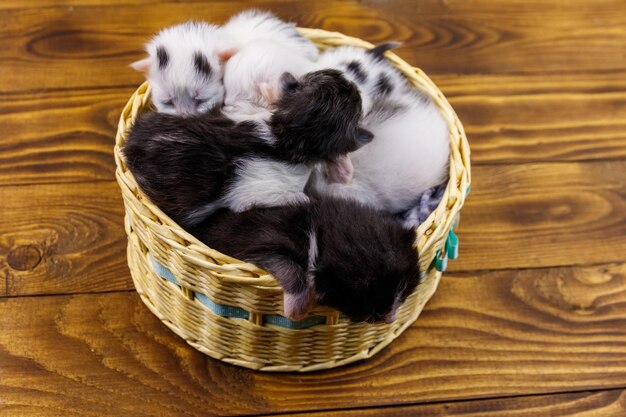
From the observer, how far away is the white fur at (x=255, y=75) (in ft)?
4.02

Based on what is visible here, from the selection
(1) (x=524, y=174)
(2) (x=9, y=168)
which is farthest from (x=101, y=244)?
(1) (x=524, y=174)

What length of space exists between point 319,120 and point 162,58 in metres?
0.39

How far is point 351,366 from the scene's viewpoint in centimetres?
139

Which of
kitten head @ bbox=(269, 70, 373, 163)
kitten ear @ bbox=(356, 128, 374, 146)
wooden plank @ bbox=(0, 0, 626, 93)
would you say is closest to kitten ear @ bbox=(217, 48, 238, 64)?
kitten head @ bbox=(269, 70, 373, 163)

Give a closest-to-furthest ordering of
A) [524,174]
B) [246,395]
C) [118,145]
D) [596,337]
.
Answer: [118,145], [246,395], [596,337], [524,174]

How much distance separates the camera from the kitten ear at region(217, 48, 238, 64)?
1.32 m

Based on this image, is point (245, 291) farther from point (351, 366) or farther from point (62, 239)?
point (62, 239)

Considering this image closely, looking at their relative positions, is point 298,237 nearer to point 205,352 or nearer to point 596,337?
point 205,352

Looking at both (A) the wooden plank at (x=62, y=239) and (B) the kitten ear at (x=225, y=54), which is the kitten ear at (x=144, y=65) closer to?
(B) the kitten ear at (x=225, y=54)

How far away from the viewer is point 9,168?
1.62 metres

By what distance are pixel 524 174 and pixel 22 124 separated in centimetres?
126

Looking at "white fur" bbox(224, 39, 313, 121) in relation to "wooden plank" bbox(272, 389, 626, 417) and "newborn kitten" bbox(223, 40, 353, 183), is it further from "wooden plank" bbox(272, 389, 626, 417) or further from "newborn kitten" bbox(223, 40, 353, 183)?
"wooden plank" bbox(272, 389, 626, 417)

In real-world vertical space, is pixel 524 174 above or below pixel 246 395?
above

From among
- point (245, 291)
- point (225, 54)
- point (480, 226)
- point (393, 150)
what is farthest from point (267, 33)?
point (480, 226)
